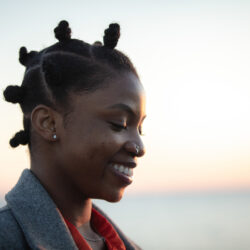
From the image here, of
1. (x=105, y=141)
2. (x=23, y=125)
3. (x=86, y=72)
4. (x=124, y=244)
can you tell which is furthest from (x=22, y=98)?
(x=124, y=244)

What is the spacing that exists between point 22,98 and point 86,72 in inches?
Result: 20.4

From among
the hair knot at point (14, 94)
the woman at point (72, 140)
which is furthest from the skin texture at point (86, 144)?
the hair knot at point (14, 94)

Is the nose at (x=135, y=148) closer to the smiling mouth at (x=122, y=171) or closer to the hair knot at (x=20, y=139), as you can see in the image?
the smiling mouth at (x=122, y=171)

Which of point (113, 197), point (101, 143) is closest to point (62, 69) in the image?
point (101, 143)

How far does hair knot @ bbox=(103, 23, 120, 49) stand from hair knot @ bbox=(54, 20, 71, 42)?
11.0 inches

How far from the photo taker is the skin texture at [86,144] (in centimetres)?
280

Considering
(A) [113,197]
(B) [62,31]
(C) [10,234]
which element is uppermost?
(B) [62,31]

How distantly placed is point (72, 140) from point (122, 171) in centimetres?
40

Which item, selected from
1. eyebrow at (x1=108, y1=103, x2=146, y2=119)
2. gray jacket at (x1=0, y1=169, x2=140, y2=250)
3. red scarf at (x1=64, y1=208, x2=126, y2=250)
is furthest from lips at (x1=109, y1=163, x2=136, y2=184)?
red scarf at (x1=64, y1=208, x2=126, y2=250)

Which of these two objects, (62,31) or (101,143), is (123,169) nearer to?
(101,143)

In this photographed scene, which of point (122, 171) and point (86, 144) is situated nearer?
point (86, 144)

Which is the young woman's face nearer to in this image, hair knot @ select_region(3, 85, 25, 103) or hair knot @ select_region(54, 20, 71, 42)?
hair knot @ select_region(3, 85, 25, 103)

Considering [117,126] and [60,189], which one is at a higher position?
[117,126]

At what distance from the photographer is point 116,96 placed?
2902 mm
